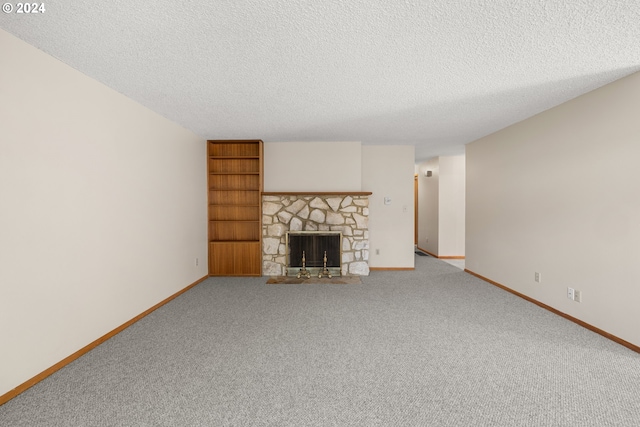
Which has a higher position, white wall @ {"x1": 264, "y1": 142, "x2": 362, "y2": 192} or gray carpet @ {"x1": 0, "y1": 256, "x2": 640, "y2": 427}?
white wall @ {"x1": 264, "y1": 142, "x2": 362, "y2": 192}

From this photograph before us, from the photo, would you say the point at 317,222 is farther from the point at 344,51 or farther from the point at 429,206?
the point at 429,206

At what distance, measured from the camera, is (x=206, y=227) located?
495cm

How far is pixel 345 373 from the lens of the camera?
80.6 inches

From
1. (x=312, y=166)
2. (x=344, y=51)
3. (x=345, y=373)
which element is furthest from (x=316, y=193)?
(x=345, y=373)

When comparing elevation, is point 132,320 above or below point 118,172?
below

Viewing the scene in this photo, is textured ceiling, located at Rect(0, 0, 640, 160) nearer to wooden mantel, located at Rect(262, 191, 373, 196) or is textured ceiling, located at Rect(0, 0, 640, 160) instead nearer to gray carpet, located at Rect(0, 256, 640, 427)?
wooden mantel, located at Rect(262, 191, 373, 196)

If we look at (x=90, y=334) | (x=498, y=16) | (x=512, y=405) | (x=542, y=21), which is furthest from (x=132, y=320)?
(x=542, y=21)

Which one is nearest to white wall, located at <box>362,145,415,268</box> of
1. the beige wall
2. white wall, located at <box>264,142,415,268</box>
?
white wall, located at <box>264,142,415,268</box>

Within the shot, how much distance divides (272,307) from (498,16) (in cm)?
334

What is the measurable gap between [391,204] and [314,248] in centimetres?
172

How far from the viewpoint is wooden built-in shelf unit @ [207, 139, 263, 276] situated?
4.99 metres

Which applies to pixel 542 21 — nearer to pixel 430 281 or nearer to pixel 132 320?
pixel 430 281

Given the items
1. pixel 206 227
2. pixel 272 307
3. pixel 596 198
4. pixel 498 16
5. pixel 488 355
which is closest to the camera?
pixel 498 16

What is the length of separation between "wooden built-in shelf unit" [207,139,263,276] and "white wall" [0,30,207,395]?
4.61ft
